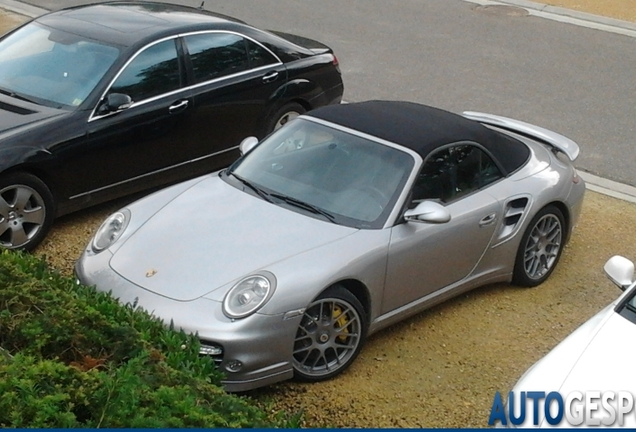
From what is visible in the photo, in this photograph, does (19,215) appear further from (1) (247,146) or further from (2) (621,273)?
(2) (621,273)

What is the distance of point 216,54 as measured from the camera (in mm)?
8586

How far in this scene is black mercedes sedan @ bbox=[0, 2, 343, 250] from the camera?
7.36m

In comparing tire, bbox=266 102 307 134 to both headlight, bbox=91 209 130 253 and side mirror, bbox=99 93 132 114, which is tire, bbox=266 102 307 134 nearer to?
side mirror, bbox=99 93 132 114

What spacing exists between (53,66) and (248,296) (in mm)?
3477

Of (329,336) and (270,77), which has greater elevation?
(270,77)

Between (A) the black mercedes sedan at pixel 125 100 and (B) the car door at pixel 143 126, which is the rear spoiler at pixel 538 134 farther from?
(B) the car door at pixel 143 126

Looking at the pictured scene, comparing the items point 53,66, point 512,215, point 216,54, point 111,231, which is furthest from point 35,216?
point 512,215

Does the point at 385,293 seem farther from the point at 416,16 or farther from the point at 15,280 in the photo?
the point at 416,16

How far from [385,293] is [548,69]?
303 inches

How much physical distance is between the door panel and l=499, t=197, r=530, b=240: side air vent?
12 cm

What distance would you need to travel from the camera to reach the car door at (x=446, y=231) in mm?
6262

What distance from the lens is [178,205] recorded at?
6539 mm

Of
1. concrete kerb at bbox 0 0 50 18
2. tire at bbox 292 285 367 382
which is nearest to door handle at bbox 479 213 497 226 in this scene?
tire at bbox 292 285 367 382

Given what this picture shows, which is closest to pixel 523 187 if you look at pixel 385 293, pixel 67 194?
pixel 385 293
